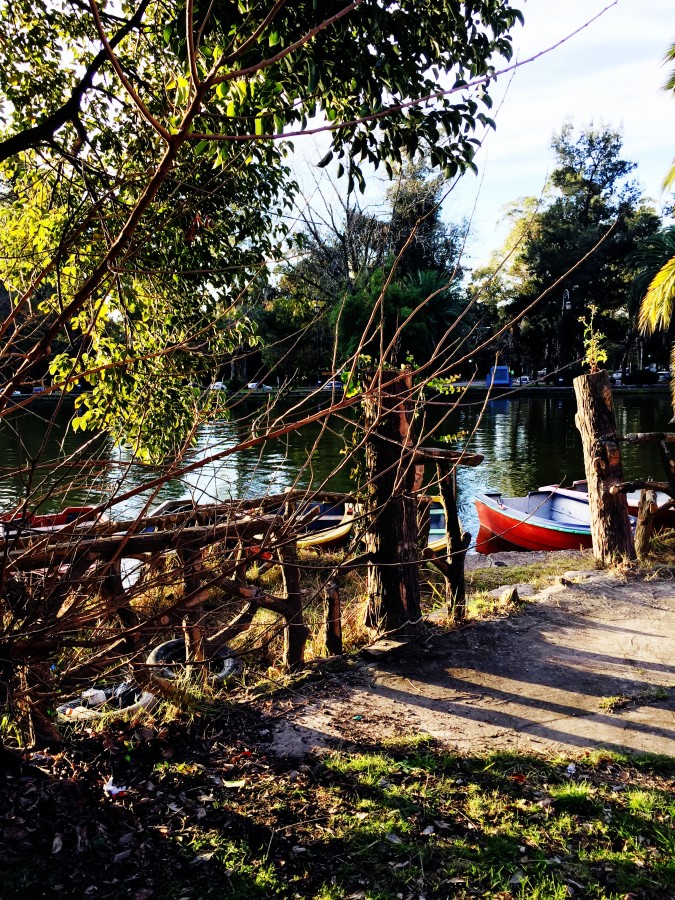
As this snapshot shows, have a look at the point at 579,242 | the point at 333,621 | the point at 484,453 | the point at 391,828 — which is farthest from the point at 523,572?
the point at 579,242

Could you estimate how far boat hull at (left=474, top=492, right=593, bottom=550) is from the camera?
43.1 ft

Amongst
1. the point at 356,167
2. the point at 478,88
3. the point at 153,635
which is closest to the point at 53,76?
the point at 356,167

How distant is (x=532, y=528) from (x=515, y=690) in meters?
9.32

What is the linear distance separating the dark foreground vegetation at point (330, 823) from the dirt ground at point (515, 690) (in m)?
0.24

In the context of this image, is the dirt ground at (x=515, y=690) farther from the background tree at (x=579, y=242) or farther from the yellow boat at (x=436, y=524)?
the background tree at (x=579, y=242)

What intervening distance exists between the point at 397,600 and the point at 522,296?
1870 inches

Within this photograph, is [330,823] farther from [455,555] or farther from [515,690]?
[455,555]

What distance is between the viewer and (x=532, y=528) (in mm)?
13805

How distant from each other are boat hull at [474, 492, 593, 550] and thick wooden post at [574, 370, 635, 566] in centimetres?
422

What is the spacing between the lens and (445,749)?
4129mm

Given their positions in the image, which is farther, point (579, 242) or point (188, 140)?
point (579, 242)

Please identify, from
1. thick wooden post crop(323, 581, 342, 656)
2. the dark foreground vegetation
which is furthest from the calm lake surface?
the dark foreground vegetation

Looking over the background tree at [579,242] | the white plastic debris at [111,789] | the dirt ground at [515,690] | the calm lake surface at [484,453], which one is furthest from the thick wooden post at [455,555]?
the background tree at [579,242]

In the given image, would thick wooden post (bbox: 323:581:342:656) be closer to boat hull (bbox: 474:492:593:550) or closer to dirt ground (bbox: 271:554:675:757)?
dirt ground (bbox: 271:554:675:757)
